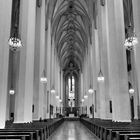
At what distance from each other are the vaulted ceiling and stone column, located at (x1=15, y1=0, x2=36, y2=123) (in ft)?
39.2

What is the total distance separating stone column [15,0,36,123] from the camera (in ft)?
→ 36.7

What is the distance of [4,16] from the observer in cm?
918

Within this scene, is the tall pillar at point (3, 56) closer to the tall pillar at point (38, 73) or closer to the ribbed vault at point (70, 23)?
the tall pillar at point (38, 73)

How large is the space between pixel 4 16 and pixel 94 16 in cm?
1615

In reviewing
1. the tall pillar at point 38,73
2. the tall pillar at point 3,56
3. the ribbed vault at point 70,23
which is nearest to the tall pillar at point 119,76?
the tall pillar at point 38,73

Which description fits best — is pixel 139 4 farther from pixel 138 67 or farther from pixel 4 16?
pixel 4 16

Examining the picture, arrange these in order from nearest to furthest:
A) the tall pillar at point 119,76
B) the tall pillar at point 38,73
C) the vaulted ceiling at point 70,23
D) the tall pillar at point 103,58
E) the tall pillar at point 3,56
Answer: the tall pillar at point 3,56 < the tall pillar at point 119,76 < the tall pillar at point 38,73 < the tall pillar at point 103,58 < the vaulted ceiling at point 70,23

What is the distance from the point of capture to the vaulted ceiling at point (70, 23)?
26875 mm

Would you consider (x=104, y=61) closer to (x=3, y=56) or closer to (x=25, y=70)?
(x=25, y=70)

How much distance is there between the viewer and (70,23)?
35.6 metres

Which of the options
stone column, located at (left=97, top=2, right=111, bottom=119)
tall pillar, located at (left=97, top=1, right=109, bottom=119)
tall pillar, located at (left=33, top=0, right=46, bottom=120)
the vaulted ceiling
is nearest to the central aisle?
tall pillar, located at (left=33, top=0, right=46, bottom=120)

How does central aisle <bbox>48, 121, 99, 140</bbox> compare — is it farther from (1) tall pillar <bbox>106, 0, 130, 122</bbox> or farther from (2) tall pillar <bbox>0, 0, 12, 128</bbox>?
(2) tall pillar <bbox>0, 0, 12, 128</bbox>

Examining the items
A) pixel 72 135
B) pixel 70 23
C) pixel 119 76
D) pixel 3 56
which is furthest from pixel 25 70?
pixel 70 23

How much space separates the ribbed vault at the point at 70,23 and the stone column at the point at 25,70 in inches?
498
